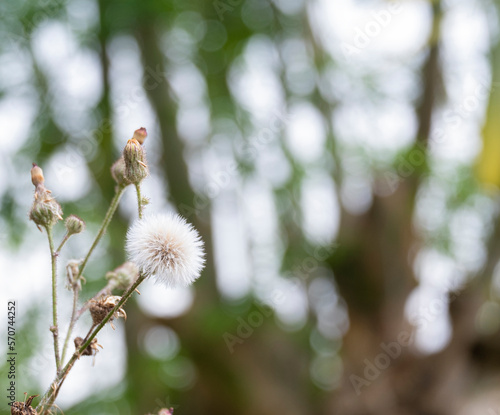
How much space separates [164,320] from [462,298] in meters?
1.73

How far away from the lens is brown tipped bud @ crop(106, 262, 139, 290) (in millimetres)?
568

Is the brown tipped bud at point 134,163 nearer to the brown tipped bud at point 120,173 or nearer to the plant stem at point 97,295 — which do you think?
the brown tipped bud at point 120,173

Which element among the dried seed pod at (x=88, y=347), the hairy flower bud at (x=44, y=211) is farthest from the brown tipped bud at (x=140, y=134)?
the dried seed pod at (x=88, y=347)

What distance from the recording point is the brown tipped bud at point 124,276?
57cm

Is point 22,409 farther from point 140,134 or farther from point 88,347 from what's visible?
point 140,134

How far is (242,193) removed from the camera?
12.8 ft

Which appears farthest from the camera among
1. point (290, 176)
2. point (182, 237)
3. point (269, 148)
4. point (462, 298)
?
point (290, 176)

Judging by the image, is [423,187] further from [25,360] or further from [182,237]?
[182,237]

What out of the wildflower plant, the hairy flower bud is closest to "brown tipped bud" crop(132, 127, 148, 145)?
the wildflower plant

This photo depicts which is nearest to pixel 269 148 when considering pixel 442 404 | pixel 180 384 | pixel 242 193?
pixel 242 193

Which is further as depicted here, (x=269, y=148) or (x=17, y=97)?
(x=269, y=148)
